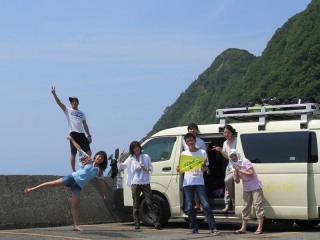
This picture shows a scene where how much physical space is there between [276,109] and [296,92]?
3119 inches

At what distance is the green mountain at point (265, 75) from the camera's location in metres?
94.8

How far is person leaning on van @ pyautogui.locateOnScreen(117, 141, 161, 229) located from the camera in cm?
1251

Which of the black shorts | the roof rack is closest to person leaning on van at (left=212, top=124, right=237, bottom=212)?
the roof rack

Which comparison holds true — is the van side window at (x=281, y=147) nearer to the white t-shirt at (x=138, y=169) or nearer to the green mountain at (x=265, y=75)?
the white t-shirt at (x=138, y=169)

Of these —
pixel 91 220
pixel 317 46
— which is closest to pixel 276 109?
pixel 91 220

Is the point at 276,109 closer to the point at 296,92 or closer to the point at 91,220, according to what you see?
the point at 91,220

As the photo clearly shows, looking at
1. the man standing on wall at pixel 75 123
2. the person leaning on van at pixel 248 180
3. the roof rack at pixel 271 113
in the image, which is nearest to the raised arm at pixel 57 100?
the man standing on wall at pixel 75 123

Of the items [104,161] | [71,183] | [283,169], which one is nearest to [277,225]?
[283,169]

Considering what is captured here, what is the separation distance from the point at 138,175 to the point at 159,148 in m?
1.13

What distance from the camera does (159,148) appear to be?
13.5m

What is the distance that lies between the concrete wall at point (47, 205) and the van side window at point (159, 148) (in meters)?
1.16

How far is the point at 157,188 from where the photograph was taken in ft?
43.3

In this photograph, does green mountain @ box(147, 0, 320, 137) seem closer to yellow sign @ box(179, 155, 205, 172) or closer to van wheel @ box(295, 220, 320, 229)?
van wheel @ box(295, 220, 320, 229)

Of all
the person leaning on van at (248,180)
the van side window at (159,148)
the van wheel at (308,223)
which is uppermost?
the van side window at (159,148)
